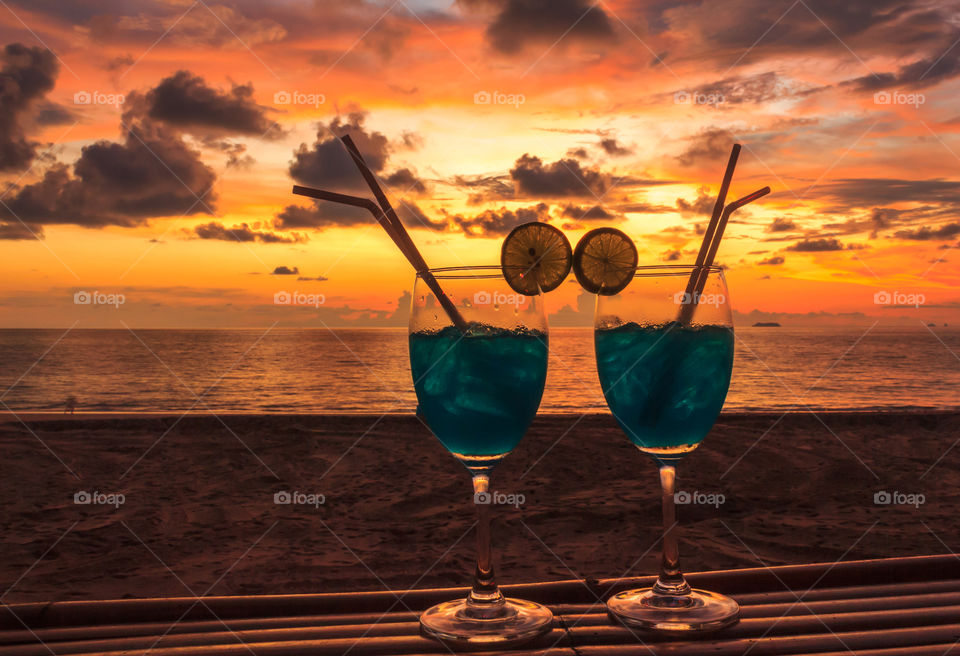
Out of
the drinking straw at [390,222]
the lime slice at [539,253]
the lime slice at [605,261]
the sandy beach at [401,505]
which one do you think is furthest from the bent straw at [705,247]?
the sandy beach at [401,505]

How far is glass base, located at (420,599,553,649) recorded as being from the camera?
1337mm

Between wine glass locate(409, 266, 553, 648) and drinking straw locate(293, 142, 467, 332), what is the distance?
1cm

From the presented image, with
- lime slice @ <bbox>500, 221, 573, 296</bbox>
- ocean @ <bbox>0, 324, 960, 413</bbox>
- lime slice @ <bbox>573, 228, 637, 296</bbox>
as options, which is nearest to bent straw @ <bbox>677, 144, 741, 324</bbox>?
lime slice @ <bbox>573, 228, 637, 296</bbox>

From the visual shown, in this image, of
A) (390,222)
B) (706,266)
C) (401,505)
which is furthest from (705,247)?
(401,505)

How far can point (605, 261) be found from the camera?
5.78 feet

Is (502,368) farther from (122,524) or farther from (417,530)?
(122,524)

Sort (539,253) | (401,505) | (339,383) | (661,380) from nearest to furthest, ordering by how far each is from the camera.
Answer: (661,380), (539,253), (401,505), (339,383)

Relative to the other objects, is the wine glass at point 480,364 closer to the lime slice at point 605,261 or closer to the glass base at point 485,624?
the glass base at point 485,624

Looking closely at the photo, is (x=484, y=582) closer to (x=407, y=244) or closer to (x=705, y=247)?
(x=407, y=244)

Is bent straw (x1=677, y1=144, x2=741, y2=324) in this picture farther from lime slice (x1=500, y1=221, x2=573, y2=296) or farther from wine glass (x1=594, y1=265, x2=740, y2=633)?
lime slice (x1=500, y1=221, x2=573, y2=296)

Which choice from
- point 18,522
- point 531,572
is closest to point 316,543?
point 531,572

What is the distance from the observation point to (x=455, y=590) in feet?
5.37

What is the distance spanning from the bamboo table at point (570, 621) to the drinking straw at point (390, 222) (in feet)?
1.98

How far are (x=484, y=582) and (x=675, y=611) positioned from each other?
14.4 inches
